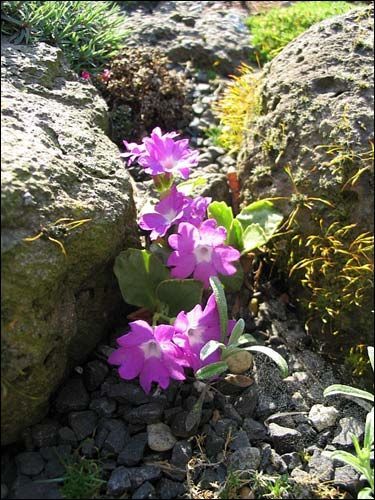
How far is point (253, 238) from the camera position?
2760mm

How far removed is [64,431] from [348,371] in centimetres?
114

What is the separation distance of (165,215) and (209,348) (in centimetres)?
65

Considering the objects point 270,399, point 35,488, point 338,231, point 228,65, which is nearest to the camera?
point 35,488

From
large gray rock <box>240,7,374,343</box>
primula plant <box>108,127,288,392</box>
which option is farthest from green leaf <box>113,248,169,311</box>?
large gray rock <box>240,7,374,343</box>

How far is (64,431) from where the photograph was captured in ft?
7.34

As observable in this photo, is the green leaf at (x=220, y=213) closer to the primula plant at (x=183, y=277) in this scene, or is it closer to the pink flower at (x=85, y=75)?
the primula plant at (x=183, y=277)

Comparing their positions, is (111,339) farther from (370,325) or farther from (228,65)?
(228,65)

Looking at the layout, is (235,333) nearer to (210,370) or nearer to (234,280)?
(210,370)

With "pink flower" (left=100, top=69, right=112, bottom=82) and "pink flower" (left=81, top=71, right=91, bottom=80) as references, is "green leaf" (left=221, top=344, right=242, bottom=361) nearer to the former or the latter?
"pink flower" (left=81, top=71, right=91, bottom=80)

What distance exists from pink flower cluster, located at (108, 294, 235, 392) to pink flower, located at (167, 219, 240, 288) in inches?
8.7

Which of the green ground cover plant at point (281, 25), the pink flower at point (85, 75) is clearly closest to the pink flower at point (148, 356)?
the pink flower at point (85, 75)

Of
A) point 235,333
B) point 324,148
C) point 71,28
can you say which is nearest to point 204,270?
point 235,333

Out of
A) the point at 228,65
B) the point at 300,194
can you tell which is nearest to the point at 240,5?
the point at 228,65

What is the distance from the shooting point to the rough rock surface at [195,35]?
4.08 m
